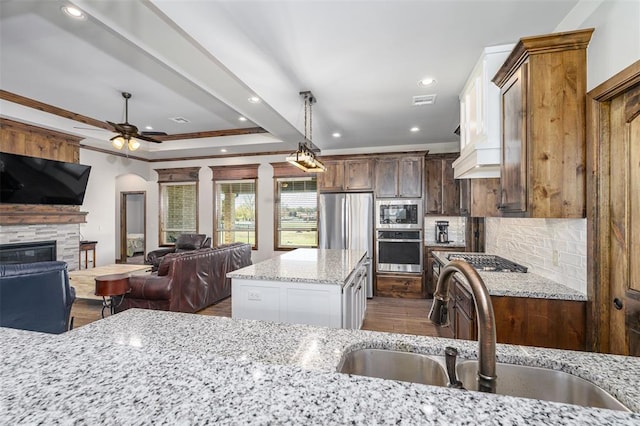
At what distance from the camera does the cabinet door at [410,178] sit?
487 cm

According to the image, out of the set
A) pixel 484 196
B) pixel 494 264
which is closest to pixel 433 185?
pixel 484 196

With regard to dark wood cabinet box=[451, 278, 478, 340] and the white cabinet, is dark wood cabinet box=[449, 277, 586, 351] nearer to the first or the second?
dark wood cabinet box=[451, 278, 478, 340]

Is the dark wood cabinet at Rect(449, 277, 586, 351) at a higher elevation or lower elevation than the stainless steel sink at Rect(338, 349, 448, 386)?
lower

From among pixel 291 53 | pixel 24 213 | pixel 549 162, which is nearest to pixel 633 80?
pixel 549 162

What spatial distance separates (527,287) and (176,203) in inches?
283

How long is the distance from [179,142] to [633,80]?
6359 millimetres

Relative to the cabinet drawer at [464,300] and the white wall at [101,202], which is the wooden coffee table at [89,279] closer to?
the white wall at [101,202]

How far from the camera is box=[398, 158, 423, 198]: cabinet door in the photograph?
4.87 meters

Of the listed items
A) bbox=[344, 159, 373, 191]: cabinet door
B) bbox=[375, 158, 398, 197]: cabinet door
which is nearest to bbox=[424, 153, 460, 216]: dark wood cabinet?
bbox=[375, 158, 398, 197]: cabinet door

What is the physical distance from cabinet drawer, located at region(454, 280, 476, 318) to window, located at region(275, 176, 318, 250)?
4036 millimetres

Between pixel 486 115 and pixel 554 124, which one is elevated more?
pixel 486 115

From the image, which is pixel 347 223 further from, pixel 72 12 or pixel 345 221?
pixel 72 12

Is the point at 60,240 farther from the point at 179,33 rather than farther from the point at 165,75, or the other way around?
the point at 179,33

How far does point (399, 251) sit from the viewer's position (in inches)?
194
